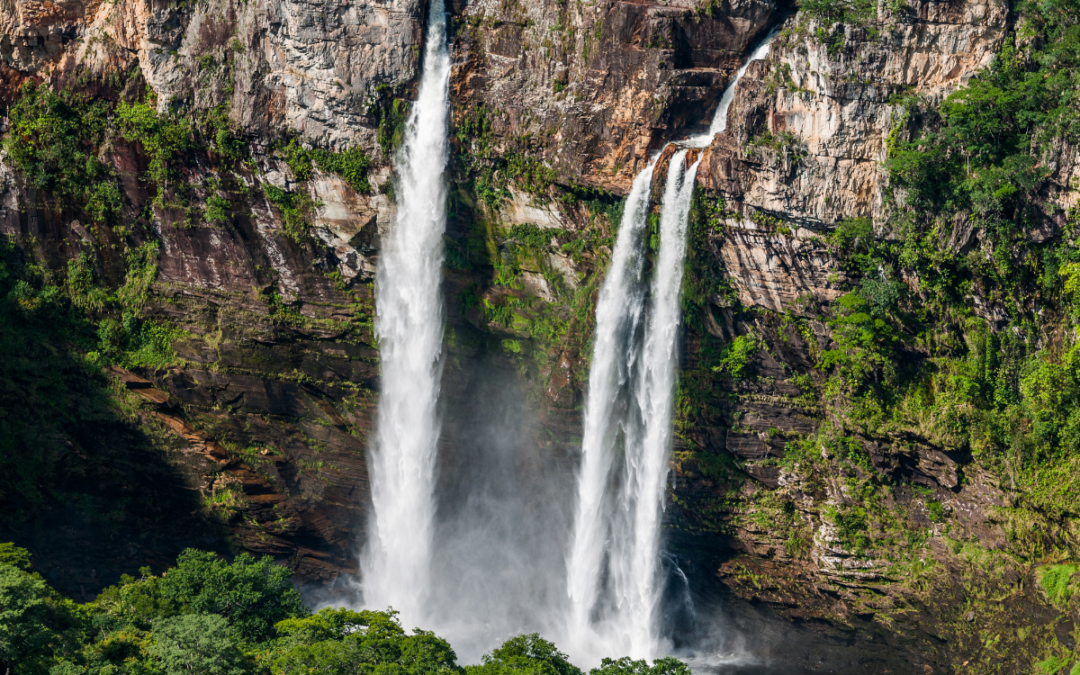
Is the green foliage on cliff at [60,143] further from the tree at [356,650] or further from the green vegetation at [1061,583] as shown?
the green vegetation at [1061,583]

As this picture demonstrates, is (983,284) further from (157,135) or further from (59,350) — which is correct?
(59,350)

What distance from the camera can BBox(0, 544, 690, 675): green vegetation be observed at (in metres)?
20.9

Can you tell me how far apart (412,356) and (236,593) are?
29.8 feet

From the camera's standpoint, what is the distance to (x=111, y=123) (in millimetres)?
32281

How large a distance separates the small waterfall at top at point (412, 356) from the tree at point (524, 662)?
9501 millimetres

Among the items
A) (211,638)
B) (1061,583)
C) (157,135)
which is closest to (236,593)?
(211,638)

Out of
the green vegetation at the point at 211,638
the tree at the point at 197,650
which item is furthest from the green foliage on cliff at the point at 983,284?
the tree at the point at 197,650

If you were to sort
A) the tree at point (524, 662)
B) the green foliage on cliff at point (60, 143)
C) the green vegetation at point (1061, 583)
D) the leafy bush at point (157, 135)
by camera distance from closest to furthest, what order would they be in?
the tree at point (524, 662) → the green vegetation at point (1061, 583) → the leafy bush at point (157, 135) → the green foliage on cliff at point (60, 143)

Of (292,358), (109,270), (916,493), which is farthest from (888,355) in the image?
(109,270)

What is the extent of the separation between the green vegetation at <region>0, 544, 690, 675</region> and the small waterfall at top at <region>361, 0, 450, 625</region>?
6146 mm

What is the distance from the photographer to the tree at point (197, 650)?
21.8 m

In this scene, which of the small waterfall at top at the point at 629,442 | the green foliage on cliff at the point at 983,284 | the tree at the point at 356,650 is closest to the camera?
the tree at the point at 356,650

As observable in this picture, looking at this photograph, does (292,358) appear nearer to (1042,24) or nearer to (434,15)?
(434,15)

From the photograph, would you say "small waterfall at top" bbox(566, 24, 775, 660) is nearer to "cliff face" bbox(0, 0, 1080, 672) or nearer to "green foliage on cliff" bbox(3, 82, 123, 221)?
"cliff face" bbox(0, 0, 1080, 672)
